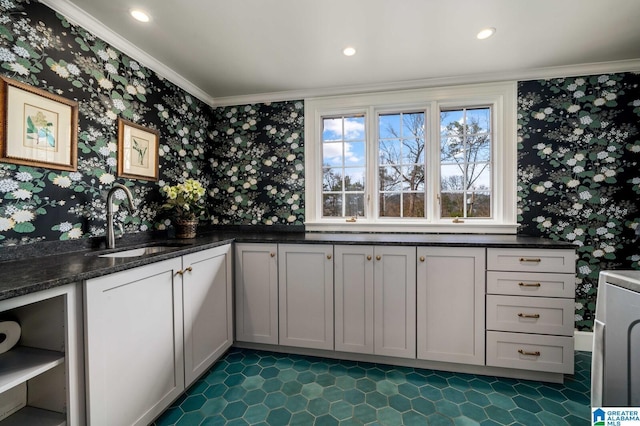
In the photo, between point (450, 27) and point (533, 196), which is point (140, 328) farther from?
point (533, 196)

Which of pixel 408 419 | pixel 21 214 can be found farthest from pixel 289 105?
pixel 408 419

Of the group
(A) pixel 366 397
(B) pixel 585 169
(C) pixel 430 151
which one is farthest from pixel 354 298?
(B) pixel 585 169

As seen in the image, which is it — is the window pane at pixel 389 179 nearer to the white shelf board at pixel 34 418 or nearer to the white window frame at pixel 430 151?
the white window frame at pixel 430 151

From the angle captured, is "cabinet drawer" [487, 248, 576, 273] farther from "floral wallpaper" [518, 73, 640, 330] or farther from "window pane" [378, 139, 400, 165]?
"window pane" [378, 139, 400, 165]

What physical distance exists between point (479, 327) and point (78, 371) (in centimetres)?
226

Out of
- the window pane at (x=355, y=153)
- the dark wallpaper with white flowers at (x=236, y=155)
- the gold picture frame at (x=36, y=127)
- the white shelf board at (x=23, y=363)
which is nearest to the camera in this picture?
the white shelf board at (x=23, y=363)

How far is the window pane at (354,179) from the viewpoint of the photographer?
9.28ft

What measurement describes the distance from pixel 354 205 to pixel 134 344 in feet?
6.84

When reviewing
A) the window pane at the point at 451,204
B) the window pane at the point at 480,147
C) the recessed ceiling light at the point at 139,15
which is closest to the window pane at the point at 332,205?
the window pane at the point at 451,204

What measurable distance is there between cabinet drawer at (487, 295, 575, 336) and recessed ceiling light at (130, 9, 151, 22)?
2886 mm

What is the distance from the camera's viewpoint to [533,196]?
2.38m

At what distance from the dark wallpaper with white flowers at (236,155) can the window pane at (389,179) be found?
0.81 m

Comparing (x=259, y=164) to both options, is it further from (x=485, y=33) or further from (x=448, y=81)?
(x=485, y=33)

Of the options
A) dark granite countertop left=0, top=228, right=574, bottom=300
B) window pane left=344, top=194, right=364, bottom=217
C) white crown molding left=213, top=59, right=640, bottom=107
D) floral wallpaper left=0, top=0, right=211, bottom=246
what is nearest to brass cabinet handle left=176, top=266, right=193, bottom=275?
dark granite countertop left=0, top=228, right=574, bottom=300
